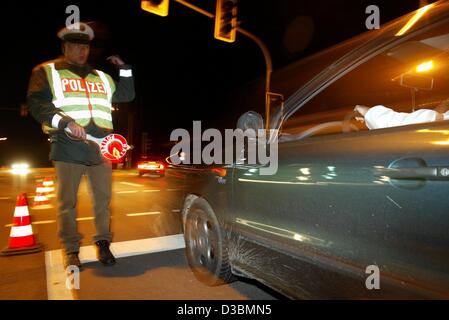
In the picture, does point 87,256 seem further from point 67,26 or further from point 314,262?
point 314,262

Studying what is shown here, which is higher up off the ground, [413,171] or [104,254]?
[413,171]

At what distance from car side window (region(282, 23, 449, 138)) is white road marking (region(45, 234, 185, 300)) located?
6.65ft

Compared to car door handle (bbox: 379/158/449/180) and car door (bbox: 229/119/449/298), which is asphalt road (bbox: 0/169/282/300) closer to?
car door (bbox: 229/119/449/298)

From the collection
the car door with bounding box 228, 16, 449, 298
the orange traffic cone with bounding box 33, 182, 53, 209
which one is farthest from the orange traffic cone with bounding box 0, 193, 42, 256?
the orange traffic cone with bounding box 33, 182, 53, 209

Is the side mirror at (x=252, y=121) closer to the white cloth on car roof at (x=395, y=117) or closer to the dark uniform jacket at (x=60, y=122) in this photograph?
the white cloth on car roof at (x=395, y=117)

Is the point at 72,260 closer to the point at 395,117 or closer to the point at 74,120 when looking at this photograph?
the point at 74,120

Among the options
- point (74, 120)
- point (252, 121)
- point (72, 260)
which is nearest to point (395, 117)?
point (252, 121)

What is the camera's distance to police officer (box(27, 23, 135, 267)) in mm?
2959

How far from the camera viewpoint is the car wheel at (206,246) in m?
2.54

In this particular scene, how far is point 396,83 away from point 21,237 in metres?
3.90

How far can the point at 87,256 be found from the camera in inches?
140

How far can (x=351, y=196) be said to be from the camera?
151 centimetres

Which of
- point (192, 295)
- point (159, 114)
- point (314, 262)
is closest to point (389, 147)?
point (314, 262)
